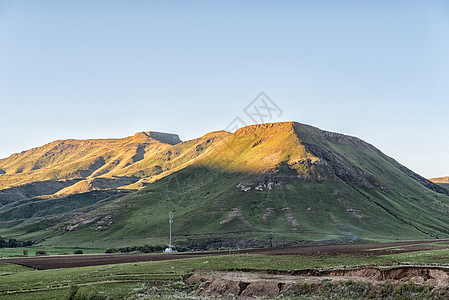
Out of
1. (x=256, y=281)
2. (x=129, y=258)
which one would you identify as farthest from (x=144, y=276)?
(x=129, y=258)

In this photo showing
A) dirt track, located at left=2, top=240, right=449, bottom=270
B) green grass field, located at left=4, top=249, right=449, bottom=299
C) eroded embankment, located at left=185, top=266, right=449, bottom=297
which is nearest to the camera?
eroded embankment, located at left=185, top=266, right=449, bottom=297

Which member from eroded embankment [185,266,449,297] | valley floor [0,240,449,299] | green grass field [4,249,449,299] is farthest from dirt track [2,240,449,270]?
eroded embankment [185,266,449,297]

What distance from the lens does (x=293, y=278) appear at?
57438mm

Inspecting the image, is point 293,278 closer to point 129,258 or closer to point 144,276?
point 144,276

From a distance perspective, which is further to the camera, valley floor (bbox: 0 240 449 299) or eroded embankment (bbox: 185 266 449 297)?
eroded embankment (bbox: 185 266 449 297)

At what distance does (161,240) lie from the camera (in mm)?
195500

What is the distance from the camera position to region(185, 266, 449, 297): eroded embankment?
46.8 m

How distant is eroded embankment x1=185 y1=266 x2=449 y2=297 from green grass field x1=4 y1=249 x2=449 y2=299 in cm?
302

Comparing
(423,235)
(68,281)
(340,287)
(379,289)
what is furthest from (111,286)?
(423,235)

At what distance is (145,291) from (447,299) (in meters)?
35.8

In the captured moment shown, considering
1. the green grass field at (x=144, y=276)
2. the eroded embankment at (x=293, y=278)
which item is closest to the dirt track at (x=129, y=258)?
the green grass field at (x=144, y=276)

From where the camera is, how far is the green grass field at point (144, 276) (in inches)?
2112

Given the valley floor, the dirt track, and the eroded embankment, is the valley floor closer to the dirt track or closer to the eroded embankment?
the eroded embankment

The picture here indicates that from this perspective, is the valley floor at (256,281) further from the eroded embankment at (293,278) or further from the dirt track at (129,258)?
the dirt track at (129,258)
